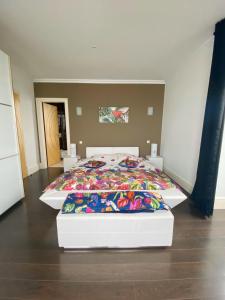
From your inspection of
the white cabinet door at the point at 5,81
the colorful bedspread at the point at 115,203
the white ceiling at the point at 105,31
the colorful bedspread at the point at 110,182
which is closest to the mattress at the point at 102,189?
the colorful bedspread at the point at 110,182

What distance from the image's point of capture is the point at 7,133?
7.25 feet

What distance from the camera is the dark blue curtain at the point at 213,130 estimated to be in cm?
192

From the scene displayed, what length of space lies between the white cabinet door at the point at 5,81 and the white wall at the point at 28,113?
1.33 m

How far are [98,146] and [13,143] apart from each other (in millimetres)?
2300

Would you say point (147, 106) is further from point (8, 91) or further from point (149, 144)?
point (8, 91)

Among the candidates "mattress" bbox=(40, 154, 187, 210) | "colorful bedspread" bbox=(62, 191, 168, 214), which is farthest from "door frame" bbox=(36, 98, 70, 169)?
"colorful bedspread" bbox=(62, 191, 168, 214)

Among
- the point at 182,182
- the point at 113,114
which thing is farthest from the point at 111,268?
the point at 113,114

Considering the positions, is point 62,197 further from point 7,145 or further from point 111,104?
point 111,104

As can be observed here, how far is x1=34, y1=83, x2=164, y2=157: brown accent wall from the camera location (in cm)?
402

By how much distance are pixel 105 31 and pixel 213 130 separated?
2152 millimetres

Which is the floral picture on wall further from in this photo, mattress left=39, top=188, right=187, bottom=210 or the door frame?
mattress left=39, top=188, right=187, bottom=210

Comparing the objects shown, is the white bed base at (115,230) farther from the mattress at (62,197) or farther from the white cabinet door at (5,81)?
the white cabinet door at (5,81)

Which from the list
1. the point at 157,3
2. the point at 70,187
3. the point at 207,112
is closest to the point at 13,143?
the point at 70,187

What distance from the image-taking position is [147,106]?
13.5 ft
